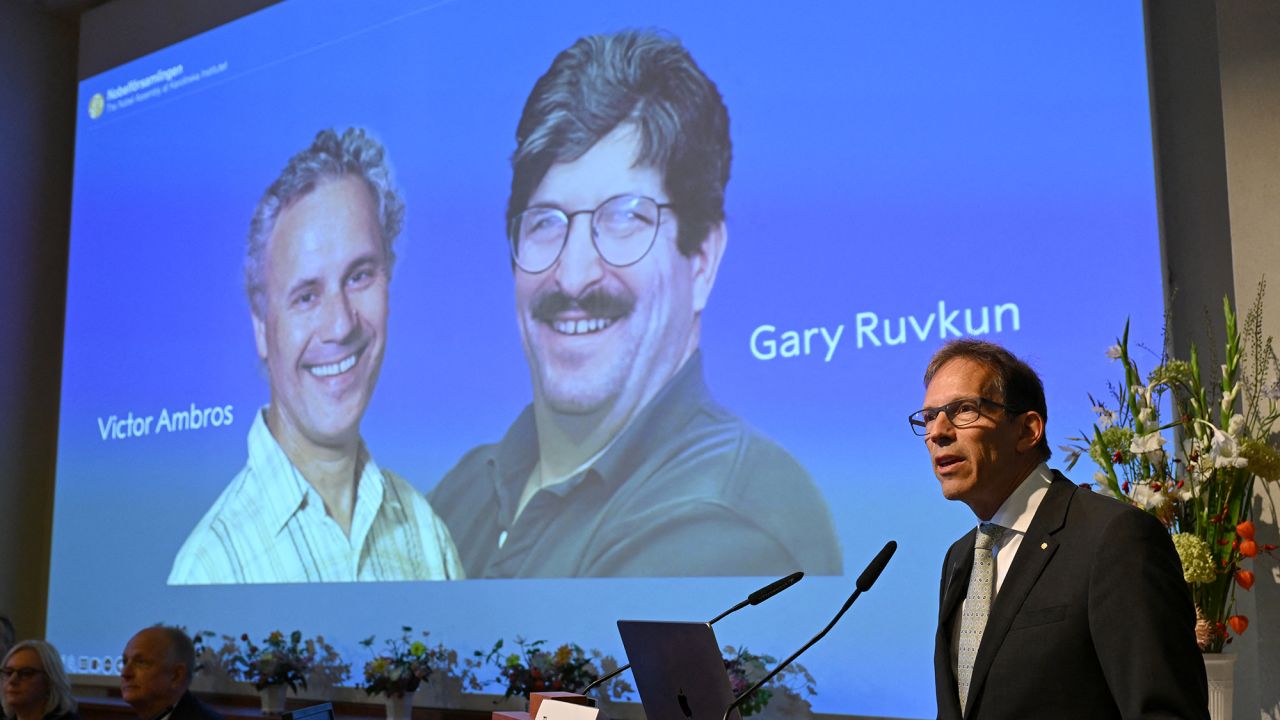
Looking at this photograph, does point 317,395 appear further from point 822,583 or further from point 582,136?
point 822,583

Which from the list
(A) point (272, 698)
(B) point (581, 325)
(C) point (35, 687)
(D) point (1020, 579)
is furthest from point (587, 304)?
(D) point (1020, 579)

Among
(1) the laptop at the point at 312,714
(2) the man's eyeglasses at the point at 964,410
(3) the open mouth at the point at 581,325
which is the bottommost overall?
(1) the laptop at the point at 312,714

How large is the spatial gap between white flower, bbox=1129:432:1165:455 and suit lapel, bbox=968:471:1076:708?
4.02 ft

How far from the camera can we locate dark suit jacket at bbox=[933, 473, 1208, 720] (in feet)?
5.47

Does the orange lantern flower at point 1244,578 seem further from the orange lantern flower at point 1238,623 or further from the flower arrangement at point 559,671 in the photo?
the flower arrangement at point 559,671

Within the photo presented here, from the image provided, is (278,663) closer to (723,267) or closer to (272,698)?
(272,698)

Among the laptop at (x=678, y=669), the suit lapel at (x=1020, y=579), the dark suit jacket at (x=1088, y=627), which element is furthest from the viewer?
the laptop at (x=678, y=669)

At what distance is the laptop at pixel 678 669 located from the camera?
2.16 meters

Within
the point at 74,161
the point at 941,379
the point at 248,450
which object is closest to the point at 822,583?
the point at 941,379

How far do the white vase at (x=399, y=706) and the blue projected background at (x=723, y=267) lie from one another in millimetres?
304

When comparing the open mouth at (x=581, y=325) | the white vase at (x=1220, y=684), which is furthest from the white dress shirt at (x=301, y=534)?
the white vase at (x=1220, y=684)

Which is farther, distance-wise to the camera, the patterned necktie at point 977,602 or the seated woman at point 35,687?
the seated woman at point 35,687

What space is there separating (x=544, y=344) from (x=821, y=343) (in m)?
1.17

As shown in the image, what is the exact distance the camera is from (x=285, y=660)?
199 inches
